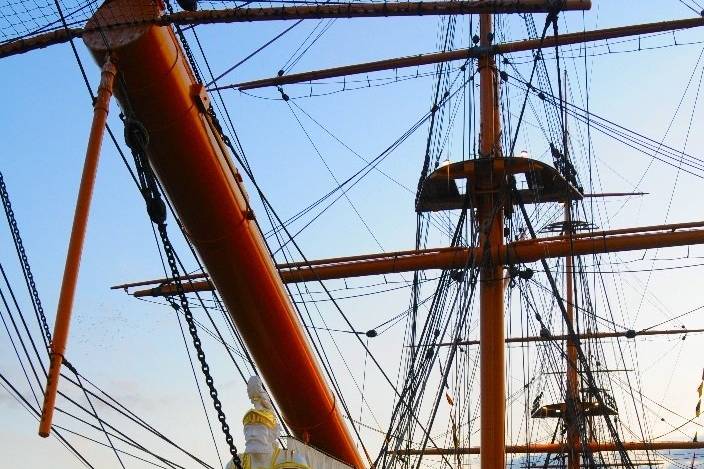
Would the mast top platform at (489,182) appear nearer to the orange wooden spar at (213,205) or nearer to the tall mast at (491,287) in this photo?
the tall mast at (491,287)

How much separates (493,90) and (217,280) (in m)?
10.4

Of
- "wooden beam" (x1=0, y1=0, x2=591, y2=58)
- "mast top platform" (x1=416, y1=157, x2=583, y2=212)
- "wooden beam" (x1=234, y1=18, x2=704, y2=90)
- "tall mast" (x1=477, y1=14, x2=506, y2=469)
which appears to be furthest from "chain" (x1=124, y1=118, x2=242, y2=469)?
"wooden beam" (x1=234, y1=18, x2=704, y2=90)

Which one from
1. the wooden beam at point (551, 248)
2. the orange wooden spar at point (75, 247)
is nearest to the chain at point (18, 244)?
the orange wooden spar at point (75, 247)

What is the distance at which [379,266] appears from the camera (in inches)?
631

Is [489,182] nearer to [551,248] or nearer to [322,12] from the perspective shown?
[551,248]

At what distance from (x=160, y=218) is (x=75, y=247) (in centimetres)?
74

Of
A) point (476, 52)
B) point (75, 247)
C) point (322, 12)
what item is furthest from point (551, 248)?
point (75, 247)

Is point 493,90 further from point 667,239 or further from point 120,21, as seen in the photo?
point 120,21

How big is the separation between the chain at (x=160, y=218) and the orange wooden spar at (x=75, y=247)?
0.29m

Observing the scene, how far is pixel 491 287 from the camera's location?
48.6 ft

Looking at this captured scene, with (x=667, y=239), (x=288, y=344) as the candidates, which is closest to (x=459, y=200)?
(x=667, y=239)

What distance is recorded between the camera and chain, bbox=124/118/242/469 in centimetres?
596

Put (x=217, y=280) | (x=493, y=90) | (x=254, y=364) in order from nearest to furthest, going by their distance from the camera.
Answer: (x=217, y=280) < (x=254, y=364) < (x=493, y=90)

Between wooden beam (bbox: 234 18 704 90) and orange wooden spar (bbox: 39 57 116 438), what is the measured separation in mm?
12121
